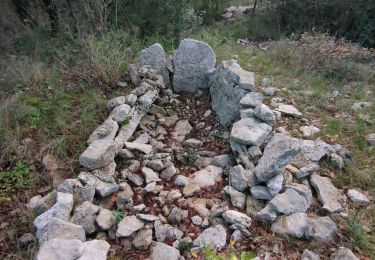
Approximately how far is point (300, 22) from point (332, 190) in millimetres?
6066

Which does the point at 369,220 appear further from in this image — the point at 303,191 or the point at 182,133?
the point at 182,133

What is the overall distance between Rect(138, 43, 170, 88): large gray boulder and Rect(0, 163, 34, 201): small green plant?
75.0 inches

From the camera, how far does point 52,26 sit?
6961 millimetres

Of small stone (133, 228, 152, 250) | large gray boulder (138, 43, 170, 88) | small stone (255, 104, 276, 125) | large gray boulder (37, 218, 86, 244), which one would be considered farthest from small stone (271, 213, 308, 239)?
large gray boulder (138, 43, 170, 88)

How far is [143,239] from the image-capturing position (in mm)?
2742

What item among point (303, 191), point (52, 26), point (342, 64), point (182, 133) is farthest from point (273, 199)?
point (52, 26)

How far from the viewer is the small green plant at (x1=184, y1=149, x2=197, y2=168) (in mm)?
3574

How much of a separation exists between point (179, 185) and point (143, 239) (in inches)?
26.4

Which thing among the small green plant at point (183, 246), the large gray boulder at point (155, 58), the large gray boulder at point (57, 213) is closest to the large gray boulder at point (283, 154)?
the small green plant at point (183, 246)

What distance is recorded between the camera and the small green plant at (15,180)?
3223 millimetres

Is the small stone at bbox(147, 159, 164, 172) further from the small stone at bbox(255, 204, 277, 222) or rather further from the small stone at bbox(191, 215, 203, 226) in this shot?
the small stone at bbox(255, 204, 277, 222)

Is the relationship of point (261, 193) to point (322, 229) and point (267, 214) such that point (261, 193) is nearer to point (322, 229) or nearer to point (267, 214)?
point (267, 214)

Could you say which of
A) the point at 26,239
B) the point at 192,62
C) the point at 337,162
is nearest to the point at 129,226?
the point at 26,239

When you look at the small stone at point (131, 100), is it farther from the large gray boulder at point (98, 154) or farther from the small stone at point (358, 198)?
the small stone at point (358, 198)
